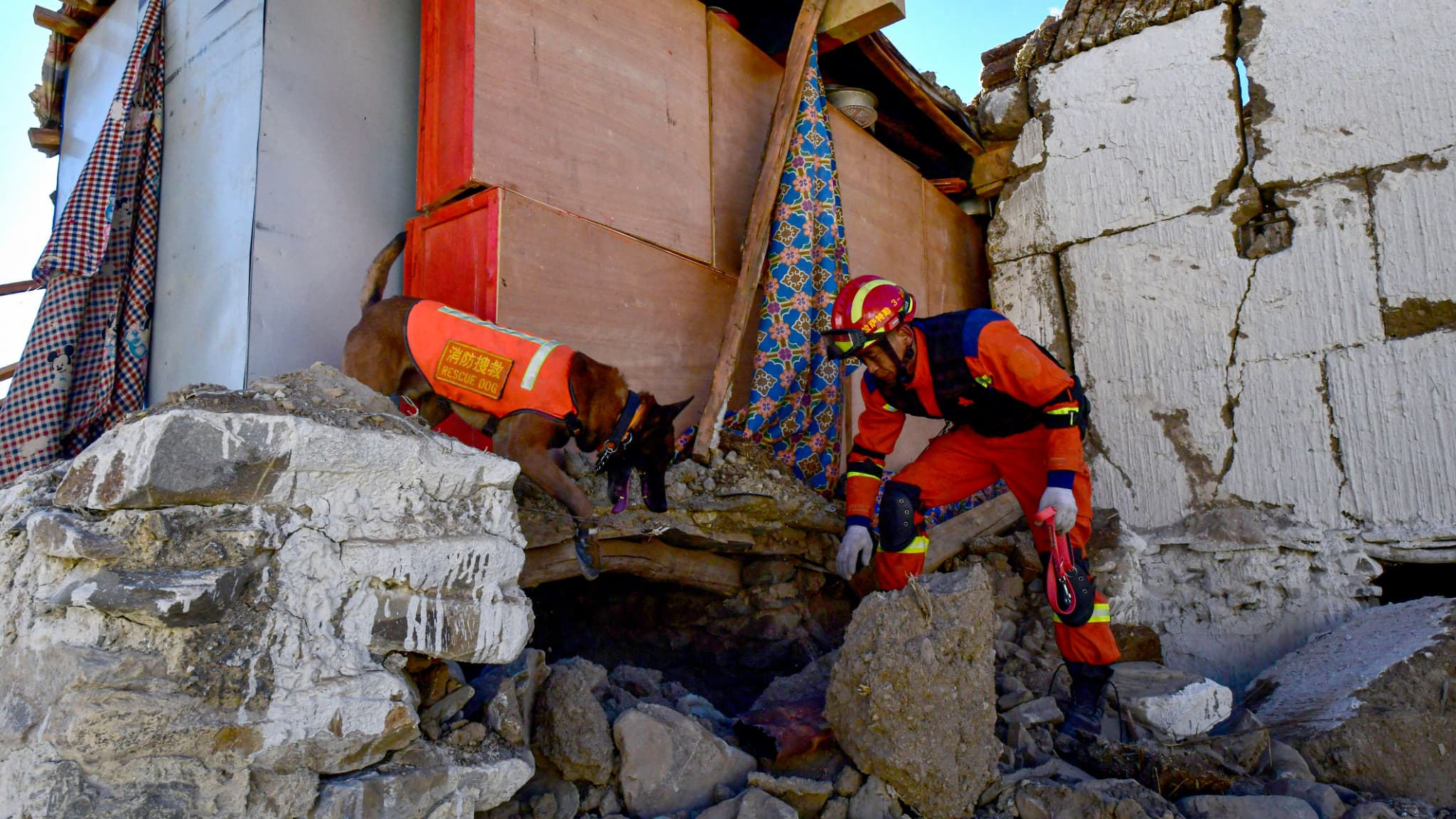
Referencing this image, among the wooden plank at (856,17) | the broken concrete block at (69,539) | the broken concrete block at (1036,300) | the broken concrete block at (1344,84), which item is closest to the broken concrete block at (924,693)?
the broken concrete block at (69,539)

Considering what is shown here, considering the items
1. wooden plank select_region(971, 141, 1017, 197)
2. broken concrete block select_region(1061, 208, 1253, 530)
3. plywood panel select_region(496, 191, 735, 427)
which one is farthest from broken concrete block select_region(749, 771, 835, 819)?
wooden plank select_region(971, 141, 1017, 197)

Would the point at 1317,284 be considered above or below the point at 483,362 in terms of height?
above

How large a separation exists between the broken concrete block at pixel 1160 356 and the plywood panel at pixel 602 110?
2395 mm

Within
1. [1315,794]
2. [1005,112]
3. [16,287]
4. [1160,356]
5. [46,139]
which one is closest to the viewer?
[1315,794]

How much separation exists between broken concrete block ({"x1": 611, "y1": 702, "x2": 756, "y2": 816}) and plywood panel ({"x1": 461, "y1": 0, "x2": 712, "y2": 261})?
191 cm

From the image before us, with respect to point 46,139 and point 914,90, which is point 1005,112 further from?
point 46,139

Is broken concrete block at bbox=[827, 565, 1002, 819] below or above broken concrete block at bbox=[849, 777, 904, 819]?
above

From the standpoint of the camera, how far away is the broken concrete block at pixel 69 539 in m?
1.62

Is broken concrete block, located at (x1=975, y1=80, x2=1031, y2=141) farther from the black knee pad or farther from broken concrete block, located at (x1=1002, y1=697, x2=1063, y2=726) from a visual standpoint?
broken concrete block, located at (x1=1002, y1=697, x2=1063, y2=726)

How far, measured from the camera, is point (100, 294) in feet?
11.6

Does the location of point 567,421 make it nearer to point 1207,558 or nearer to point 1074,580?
point 1074,580

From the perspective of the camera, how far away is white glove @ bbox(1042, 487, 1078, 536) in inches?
122

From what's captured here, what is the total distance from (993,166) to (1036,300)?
910 millimetres

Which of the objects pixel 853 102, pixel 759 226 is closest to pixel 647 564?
pixel 759 226
